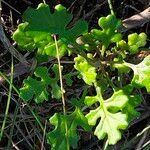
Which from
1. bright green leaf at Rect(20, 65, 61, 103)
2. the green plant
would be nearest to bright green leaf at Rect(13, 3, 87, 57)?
the green plant

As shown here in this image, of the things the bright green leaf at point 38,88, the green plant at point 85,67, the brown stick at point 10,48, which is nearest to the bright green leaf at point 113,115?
the green plant at point 85,67

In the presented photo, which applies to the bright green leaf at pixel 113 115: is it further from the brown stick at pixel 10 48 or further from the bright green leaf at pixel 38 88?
the brown stick at pixel 10 48

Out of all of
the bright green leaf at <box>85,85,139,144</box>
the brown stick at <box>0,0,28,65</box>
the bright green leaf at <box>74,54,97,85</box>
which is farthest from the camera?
the brown stick at <box>0,0,28,65</box>

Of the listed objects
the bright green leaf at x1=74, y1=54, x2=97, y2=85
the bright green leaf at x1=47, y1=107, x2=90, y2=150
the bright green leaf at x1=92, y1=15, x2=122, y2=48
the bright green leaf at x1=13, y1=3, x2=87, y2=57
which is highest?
the bright green leaf at x1=13, y1=3, x2=87, y2=57

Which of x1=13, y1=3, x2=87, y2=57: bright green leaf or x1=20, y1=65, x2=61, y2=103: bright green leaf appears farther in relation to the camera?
x1=20, y1=65, x2=61, y2=103: bright green leaf

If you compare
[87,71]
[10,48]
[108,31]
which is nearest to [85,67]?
[87,71]

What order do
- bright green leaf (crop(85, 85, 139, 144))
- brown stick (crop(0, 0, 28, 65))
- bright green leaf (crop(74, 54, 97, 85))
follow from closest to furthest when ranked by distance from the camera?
1. bright green leaf (crop(85, 85, 139, 144))
2. bright green leaf (crop(74, 54, 97, 85))
3. brown stick (crop(0, 0, 28, 65))

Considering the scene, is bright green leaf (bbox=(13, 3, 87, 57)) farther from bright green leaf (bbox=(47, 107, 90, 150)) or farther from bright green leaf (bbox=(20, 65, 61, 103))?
bright green leaf (bbox=(47, 107, 90, 150))

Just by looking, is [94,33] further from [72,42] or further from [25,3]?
[25,3]
